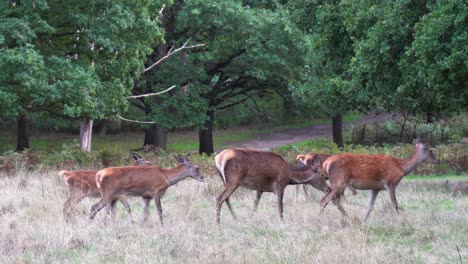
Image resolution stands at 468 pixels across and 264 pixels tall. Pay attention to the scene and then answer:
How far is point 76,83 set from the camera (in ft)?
66.7

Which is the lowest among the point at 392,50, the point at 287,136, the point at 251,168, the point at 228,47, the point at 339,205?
the point at 287,136

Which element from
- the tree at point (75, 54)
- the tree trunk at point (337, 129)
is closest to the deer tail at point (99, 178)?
the tree at point (75, 54)

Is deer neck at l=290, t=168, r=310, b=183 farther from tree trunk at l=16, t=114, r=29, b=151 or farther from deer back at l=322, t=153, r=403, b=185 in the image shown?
tree trunk at l=16, t=114, r=29, b=151

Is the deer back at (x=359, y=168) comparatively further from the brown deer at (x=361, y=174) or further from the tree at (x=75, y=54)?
the tree at (x=75, y=54)

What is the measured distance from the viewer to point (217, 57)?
3012 cm

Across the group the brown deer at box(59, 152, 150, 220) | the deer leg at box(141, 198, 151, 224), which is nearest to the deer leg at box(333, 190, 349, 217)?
the deer leg at box(141, 198, 151, 224)

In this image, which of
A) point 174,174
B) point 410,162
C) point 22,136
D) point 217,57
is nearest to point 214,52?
point 217,57

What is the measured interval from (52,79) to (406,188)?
9926 millimetres

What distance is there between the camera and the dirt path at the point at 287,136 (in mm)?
38228

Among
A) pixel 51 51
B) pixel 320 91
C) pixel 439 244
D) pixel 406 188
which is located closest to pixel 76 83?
pixel 51 51

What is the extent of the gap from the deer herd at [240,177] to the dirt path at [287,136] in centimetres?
2341

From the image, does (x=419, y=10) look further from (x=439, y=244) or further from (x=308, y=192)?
(x=439, y=244)

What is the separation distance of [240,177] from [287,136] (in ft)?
97.3

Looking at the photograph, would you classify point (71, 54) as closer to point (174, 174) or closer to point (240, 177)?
point (174, 174)
